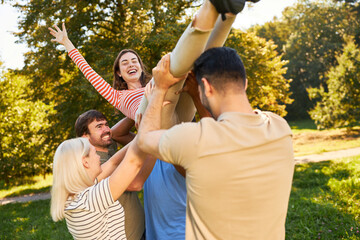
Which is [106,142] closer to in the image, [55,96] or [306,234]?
[306,234]

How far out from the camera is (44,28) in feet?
31.3

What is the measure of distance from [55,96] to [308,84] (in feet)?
89.1

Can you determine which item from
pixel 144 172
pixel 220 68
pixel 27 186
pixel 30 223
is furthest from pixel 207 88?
pixel 27 186

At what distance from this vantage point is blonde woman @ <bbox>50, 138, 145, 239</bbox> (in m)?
1.74

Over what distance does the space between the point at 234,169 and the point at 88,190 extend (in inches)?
38.1

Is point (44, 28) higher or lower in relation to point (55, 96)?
higher

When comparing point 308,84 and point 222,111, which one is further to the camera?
point 308,84

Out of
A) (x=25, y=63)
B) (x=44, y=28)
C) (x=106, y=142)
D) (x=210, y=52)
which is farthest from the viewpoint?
(x=25, y=63)

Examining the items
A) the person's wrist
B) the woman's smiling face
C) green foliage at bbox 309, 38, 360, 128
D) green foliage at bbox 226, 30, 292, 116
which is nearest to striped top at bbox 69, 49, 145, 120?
the woman's smiling face

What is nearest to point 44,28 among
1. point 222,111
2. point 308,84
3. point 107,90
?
point 107,90

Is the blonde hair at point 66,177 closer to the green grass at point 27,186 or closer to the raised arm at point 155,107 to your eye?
the raised arm at point 155,107

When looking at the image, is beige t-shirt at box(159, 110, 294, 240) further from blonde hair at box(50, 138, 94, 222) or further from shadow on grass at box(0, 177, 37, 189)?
shadow on grass at box(0, 177, 37, 189)

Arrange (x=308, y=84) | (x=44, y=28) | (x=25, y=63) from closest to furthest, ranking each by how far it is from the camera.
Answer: (x=44, y=28) → (x=25, y=63) → (x=308, y=84)

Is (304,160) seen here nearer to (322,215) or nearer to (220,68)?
(322,215)
